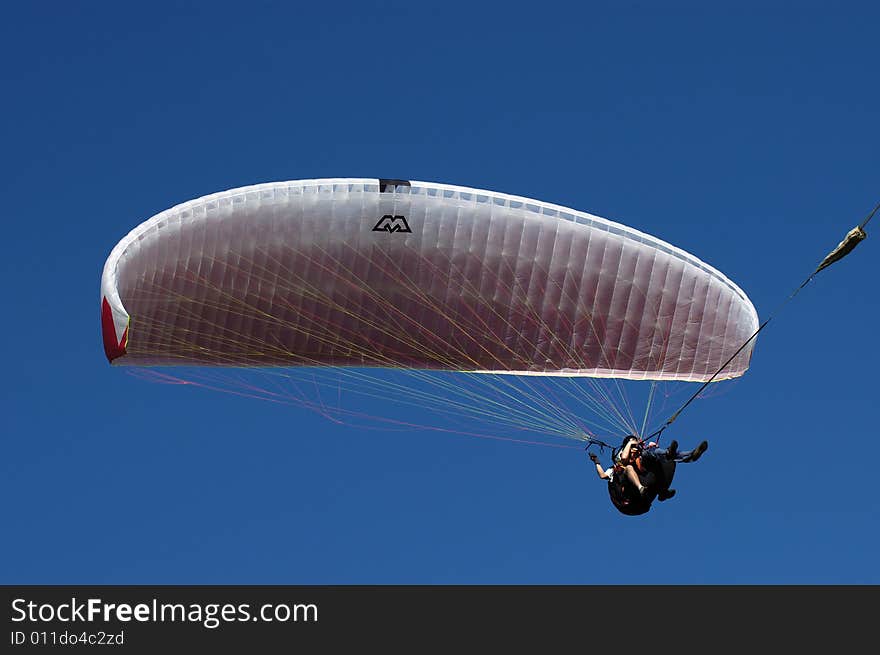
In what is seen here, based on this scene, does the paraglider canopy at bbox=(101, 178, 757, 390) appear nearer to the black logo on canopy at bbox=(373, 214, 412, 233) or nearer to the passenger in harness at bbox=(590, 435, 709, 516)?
the black logo on canopy at bbox=(373, 214, 412, 233)

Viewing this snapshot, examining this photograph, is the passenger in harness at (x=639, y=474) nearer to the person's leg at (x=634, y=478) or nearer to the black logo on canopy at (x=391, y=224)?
the person's leg at (x=634, y=478)

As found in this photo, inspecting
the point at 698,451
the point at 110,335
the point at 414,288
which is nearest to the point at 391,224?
the point at 414,288

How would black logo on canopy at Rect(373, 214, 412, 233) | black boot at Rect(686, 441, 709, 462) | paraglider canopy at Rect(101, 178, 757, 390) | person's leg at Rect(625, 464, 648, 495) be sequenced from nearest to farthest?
1. black boot at Rect(686, 441, 709, 462)
2. person's leg at Rect(625, 464, 648, 495)
3. paraglider canopy at Rect(101, 178, 757, 390)
4. black logo on canopy at Rect(373, 214, 412, 233)

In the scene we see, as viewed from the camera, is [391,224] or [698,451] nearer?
[698,451]

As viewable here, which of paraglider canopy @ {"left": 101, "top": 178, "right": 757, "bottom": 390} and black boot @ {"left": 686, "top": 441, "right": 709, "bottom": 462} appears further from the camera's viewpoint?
paraglider canopy @ {"left": 101, "top": 178, "right": 757, "bottom": 390}

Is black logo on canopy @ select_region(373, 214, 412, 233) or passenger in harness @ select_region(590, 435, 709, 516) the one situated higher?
black logo on canopy @ select_region(373, 214, 412, 233)

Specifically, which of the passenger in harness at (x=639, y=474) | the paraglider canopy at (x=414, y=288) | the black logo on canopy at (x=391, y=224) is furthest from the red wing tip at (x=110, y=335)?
the passenger in harness at (x=639, y=474)

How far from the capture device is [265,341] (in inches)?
1219

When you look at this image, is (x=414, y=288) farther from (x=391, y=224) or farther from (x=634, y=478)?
(x=634, y=478)

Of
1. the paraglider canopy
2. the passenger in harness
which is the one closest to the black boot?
the passenger in harness

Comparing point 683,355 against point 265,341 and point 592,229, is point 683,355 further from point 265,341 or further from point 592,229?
point 265,341

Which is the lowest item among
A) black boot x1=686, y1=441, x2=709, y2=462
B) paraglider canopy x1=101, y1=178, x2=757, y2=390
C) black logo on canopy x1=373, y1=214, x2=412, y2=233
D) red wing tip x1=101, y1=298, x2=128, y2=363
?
black boot x1=686, y1=441, x2=709, y2=462

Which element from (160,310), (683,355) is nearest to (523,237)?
(683,355)

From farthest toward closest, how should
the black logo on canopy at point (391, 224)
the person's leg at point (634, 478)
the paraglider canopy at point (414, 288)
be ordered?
1. the black logo on canopy at point (391, 224)
2. the paraglider canopy at point (414, 288)
3. the person's leg at point (634, 478)
